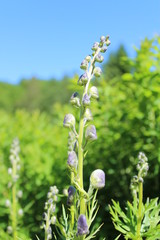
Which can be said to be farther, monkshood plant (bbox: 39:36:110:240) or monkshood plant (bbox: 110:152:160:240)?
monkshood plant (bbox: 110:152:160:240)

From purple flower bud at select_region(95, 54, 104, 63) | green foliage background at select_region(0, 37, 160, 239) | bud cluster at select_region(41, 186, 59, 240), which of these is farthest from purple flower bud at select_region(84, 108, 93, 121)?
green foliage background at select_region(0, 37, 160, 239)

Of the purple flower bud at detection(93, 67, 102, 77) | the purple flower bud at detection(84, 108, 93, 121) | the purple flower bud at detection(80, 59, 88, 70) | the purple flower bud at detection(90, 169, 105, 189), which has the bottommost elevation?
Result: the purple flower bud at detection(90, 169, 105, 189)

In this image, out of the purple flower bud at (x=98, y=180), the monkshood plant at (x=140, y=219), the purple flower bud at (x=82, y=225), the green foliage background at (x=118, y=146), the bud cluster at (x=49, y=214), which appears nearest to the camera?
the purple flower bud at (x=82, y=225)

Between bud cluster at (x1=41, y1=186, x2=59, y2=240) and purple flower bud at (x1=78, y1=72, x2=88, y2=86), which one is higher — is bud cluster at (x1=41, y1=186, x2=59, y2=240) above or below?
below

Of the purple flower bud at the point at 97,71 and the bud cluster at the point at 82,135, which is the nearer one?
the bud cluster at the point at 82,135

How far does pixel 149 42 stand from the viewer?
3.65m

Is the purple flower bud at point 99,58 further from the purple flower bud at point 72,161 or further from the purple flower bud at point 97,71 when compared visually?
the purple flower bud at point 72,161

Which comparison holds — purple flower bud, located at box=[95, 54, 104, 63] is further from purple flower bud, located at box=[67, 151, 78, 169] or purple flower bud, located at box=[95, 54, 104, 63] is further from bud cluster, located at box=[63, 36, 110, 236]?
purple flower bud, located at box=[67, 151, 78, 169]

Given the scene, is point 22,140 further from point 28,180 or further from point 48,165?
point 48,165

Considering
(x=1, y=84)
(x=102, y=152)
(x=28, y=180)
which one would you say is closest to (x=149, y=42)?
(x=102, y=152)

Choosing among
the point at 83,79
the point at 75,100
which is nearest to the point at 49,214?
the point at 75,100

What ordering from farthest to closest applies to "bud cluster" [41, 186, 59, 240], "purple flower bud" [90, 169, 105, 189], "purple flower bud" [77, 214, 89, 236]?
"bud cluster" [41, 186, 59, 240] < "purple flower bud" [90, 169, 105, 189] < "purple flower bud" [77, 214, 89, 236]

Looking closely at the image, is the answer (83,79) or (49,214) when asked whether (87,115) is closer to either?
(83,79)

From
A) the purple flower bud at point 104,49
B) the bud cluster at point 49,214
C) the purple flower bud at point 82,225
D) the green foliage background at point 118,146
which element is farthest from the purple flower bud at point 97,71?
the green foliage background at point 118,146
